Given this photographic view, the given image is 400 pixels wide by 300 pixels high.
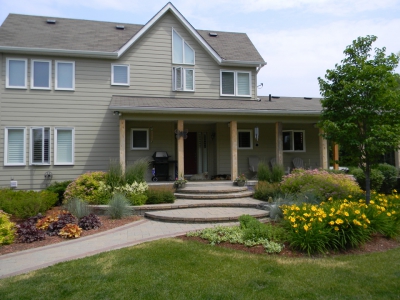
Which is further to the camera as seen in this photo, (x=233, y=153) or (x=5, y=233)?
(x=233, y=153)

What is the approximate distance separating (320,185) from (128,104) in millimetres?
7595

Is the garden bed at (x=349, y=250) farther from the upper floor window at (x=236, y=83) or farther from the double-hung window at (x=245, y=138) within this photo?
the upper floor window at (x=236, y=83)

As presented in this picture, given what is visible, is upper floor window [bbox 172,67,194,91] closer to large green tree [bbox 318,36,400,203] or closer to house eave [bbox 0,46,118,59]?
house eave [bbox 0,46,118,59]

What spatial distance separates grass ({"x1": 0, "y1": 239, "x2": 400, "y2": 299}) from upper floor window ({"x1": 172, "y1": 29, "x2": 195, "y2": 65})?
37.2ft

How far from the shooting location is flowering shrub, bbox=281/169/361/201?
963 centimetres

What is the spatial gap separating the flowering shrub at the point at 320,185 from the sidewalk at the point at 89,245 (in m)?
3.69

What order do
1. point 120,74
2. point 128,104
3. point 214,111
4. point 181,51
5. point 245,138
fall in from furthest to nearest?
point 245,138 → point 181,51 → point 120,74 → point 214,111 → point 128,104

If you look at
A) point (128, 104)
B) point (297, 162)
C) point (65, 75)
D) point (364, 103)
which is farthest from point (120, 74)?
point (364, 103)

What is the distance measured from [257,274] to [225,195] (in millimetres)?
6669

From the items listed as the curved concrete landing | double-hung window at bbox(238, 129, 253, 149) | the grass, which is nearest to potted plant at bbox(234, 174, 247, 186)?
the curved concrete landing

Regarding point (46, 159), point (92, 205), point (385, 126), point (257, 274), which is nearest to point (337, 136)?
point (385, 126)

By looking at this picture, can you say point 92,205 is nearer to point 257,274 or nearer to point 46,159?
point 46,159

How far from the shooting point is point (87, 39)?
50.0ft

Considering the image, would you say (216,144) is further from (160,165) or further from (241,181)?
(241,181)
